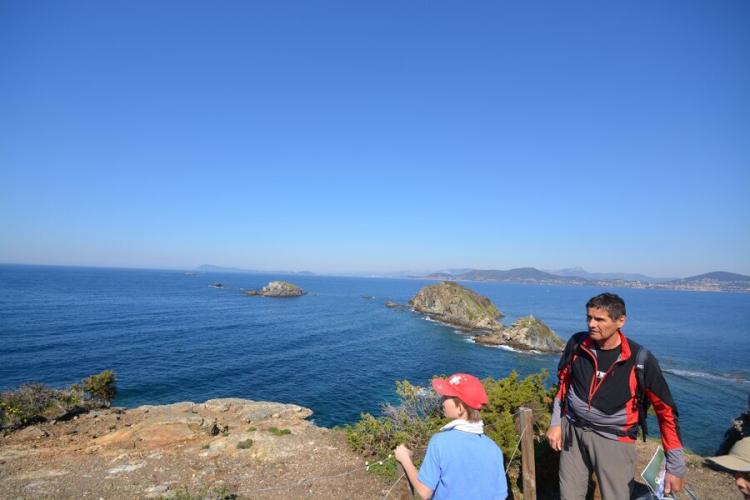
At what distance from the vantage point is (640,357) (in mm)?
4492

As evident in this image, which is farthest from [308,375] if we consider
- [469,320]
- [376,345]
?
[469,320]

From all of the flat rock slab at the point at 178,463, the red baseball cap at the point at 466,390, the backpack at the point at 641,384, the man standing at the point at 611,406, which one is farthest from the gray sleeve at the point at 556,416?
the flat rock slab at the point at 178,463

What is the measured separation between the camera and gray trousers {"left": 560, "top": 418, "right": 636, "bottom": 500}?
4570 mm

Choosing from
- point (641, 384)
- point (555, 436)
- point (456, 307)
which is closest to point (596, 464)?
point (555, 436)

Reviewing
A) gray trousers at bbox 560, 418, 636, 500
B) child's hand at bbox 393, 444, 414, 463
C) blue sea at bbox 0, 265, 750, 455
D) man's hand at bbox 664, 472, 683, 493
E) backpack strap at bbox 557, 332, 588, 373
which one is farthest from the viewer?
blue sea at bbox 0, 265, 750, 455

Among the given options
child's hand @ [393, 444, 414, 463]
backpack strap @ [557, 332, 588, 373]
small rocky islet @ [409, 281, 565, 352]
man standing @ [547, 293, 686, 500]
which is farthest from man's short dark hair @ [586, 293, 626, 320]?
small rocky islet @ [409, 281, 565, 352]

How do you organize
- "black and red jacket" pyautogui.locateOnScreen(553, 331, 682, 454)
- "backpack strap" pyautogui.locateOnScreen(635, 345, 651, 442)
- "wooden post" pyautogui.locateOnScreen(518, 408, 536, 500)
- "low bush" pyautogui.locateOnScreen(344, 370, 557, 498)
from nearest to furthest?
"black and red jacket" pyautogui.locateOnScreen(553, 331, 682, 454), "backpack strap" pyautogui.locateOnScreen(635, 345, 651, 442), "wooden post" pyautogui.locateOnScreen(518, 408, 536, 500), "low bush" pyautogui.locateOnScreen(344, 370, 557, 498)

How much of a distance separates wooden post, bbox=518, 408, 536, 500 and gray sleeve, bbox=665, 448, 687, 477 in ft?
6.14

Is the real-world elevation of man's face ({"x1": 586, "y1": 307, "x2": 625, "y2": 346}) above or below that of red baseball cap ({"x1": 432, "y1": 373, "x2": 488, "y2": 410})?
above

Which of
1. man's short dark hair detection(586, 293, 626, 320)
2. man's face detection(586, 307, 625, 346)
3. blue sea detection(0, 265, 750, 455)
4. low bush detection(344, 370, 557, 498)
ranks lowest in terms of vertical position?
blue sea detection(0, 265, 750, 455)

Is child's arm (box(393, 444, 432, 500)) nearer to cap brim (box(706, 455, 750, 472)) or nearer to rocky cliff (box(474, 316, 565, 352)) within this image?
cap brim (box(706, 455, 750, 472))

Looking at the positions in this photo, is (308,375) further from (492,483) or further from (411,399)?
(492,483)

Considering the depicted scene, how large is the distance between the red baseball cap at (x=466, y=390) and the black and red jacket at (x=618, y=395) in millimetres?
2264

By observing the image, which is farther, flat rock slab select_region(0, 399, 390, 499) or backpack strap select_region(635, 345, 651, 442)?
flat rock slab select_region(0, 399, 390, 499)
